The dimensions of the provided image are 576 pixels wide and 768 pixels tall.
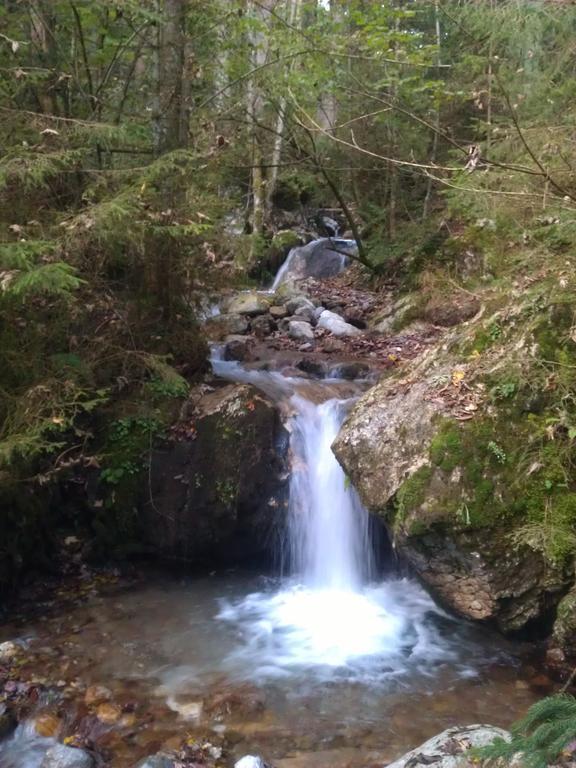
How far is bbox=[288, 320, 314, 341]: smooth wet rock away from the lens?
10.4 meters

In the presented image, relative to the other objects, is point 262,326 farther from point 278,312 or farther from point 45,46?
point 45,46

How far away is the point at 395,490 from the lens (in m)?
5.41

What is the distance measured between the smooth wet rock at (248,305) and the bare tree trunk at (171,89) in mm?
4045

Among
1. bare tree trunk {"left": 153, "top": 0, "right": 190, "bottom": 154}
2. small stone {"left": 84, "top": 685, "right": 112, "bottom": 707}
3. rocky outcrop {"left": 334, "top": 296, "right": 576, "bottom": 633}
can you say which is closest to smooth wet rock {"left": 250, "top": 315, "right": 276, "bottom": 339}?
bare tree trunk {"left": 153, "top": 0, "right": 190, "bottom": 154}

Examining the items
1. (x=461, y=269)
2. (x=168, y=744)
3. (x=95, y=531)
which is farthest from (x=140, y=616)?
(x=461, y=269)

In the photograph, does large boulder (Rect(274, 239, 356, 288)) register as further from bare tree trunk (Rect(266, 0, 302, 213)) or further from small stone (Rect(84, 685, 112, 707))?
small stone (Rect(84, 685, 112, 707))

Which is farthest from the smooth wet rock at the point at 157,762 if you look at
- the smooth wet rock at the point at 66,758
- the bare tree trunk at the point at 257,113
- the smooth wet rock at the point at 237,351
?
the smooth wet rock at the point at 237,351

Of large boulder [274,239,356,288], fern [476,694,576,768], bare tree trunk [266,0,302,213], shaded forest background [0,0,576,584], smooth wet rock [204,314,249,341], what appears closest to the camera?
fern [476,694,576,768]

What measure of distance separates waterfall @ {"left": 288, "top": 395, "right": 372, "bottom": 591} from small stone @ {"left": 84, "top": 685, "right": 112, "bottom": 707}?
2.49 m

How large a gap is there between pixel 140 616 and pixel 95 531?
47.3 inches

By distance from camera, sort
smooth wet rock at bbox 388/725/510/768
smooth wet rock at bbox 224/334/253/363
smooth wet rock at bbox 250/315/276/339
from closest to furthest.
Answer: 1. smooth wet rock at bbox 388/725/510/768
2. smooth wet rock at bbox 224/334/253/363
3. smooth wet rock at bbox 250/315/276/339

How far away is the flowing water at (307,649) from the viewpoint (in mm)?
4488

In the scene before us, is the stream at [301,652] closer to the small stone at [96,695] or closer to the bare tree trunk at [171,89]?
the small stone at [96,695]

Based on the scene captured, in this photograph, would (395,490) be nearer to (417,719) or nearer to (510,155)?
(417,719)
